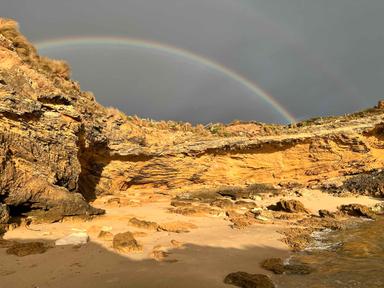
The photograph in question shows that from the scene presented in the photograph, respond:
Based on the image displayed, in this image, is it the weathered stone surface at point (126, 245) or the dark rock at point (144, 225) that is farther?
the dark rock at point (144, 225)

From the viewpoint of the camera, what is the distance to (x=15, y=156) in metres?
15.0

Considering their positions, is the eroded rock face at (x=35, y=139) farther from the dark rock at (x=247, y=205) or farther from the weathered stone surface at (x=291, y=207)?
the weathered stone surface at (x=291, y=207)

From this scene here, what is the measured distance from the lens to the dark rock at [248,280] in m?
7.77

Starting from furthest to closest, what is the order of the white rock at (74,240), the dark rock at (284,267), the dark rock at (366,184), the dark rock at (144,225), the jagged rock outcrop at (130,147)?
the dark rock at (366,184)
the jagged rock outcrop at (130,147)
the dark rock at (144,225)
the white rock at (74,240)
the dark rock at (284,267)

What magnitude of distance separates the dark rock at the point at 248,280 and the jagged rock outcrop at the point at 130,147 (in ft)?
31.8

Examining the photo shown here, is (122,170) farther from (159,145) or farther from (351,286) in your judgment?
(351,286)

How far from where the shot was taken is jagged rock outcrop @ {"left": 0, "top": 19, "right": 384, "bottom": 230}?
16297 millimetres

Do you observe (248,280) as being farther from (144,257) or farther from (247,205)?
(247,205)

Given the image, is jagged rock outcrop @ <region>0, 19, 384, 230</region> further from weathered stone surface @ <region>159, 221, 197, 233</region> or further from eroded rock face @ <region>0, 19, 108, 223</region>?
weathered stone surface @ <region>159, 221, 197, 233</region>

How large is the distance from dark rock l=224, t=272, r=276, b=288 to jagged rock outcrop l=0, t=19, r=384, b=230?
970 centimetres

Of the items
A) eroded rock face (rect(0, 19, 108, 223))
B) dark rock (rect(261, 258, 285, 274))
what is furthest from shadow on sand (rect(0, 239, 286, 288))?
eroded rock face (rect(0, 19, 108, 223))

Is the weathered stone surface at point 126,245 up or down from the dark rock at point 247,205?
down

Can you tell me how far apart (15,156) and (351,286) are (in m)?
13.9

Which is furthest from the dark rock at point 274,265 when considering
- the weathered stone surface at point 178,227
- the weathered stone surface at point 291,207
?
the weathered stone surface at point 291,207
